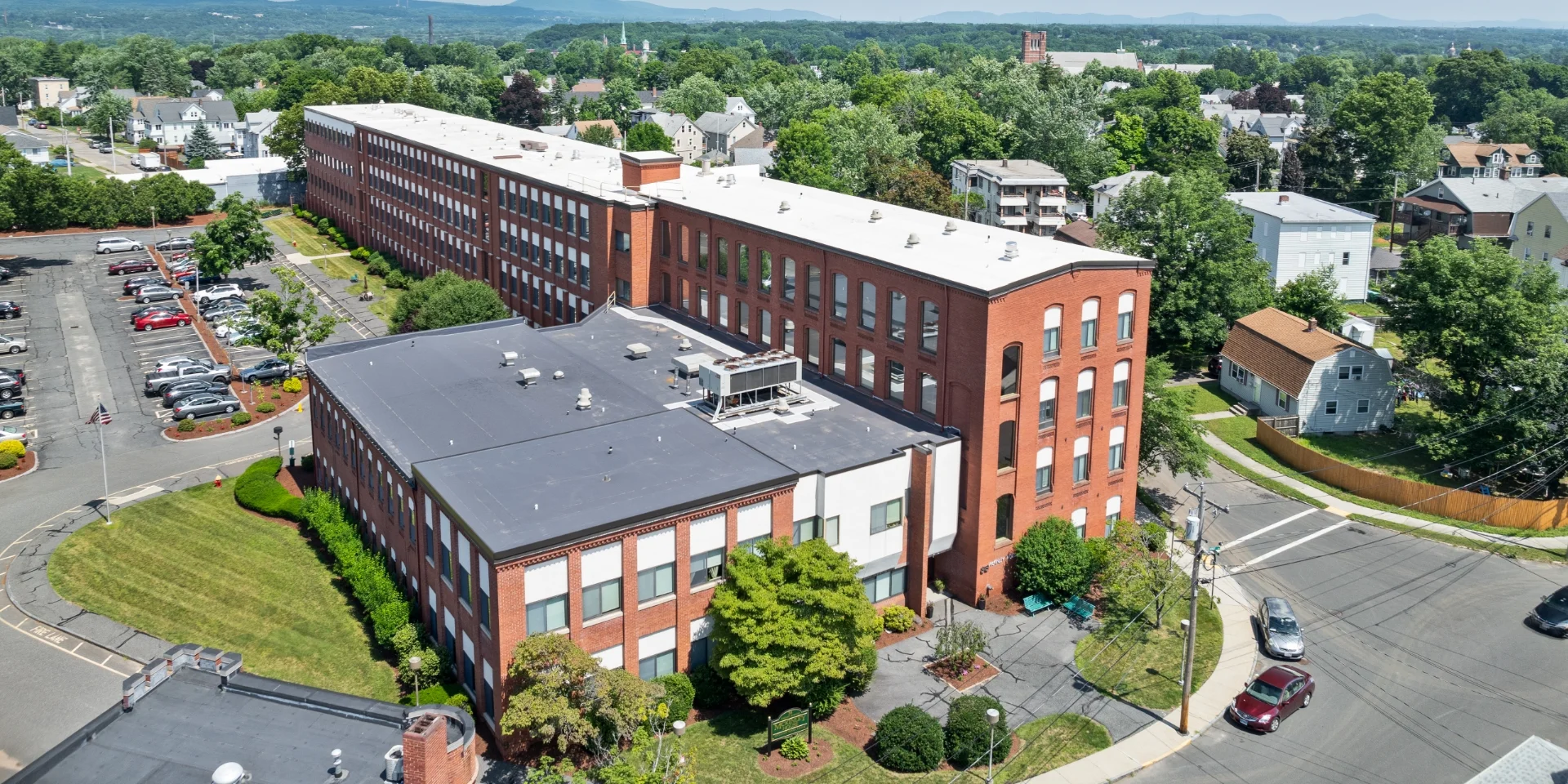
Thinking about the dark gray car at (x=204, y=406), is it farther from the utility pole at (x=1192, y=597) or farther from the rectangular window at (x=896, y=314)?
the utility pole at (x=1192, y=597)

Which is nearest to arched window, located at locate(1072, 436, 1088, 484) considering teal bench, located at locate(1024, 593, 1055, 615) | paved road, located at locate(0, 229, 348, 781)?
teal bench, located at locate(1024, 593, 1055, 615)

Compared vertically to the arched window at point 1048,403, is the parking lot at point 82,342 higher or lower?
lower

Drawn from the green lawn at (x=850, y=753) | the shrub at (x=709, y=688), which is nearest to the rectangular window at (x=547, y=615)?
the shrub at (x=709, y=688)

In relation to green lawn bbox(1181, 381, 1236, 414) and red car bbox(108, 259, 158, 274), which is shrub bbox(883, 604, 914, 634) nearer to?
green lawn bbox(1181, 381, 1236, 414)

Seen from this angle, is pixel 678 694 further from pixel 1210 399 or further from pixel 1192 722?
pixel 1210 399

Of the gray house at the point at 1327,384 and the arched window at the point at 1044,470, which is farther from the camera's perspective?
the gray house at the point at 1327,384

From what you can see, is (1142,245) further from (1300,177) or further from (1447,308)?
(1300,177)
